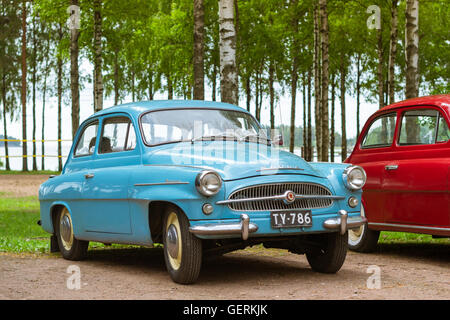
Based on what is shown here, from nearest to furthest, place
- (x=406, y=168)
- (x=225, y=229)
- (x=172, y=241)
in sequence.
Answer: (x=225, y=229)
(x=172, y=241)
(x=406, y=168)

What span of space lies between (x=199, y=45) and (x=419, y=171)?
727 cm

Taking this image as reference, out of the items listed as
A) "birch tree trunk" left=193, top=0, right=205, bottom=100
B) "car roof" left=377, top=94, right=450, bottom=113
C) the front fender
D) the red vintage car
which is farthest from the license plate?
"birch tree trunk" left=193, top=0, right=205, bottom=100

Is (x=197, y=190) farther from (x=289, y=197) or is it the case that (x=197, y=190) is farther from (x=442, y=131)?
(x=442, y=131)

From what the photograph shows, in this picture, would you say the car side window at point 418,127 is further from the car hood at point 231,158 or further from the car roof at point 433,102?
the car hood at point 231,158

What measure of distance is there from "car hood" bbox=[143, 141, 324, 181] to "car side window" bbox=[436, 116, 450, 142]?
2114 millimetres

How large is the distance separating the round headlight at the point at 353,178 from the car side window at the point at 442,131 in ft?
5.38

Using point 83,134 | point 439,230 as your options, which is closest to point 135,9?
point 83,134

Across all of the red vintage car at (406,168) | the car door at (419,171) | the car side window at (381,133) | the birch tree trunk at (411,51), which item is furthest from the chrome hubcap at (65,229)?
the birch tree trunk at (411,51)

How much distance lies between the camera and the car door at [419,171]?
8.23m

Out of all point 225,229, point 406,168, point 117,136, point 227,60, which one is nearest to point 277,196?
point 225,229

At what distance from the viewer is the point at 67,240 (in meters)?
9.11

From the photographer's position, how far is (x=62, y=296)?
618cm
